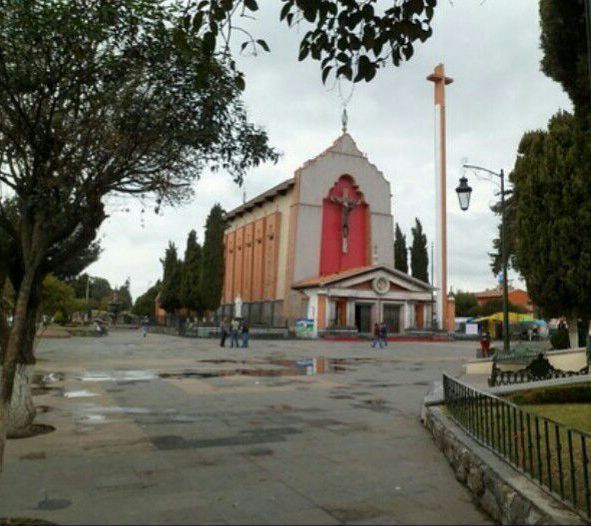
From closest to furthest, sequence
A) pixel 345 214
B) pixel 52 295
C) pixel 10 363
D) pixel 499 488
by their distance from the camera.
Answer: pixel 499 488 < pixel 10 363 < pixel 52 295 < pixel 345 214

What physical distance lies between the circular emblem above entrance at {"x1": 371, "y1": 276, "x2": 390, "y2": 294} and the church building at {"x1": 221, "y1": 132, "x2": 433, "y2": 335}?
83mm

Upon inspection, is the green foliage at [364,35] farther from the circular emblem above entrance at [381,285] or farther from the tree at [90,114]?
the circular emblem above entrance at [381,285]

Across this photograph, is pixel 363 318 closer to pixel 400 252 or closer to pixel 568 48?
pixel 400 252

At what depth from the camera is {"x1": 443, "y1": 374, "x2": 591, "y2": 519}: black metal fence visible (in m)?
4.58

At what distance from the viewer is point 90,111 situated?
795 cm

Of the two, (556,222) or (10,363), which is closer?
(10,363)

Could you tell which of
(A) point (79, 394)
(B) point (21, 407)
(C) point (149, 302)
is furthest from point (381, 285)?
(C) point (149, 302)

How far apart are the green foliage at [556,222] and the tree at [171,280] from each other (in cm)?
5080

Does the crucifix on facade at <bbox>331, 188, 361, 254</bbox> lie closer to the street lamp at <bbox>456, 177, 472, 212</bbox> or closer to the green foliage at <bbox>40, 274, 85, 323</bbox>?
the green foliage at <bbox>40, 274, 85, 323</bbox>

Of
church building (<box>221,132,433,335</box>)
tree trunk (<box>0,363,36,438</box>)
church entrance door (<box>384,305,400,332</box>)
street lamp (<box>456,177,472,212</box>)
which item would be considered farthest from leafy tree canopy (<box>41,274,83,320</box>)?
church entrance door (<box>384,305,400,332</box>)

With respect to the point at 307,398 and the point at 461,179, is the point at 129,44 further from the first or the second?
the point at 461,179

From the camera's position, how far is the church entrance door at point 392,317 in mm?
48469

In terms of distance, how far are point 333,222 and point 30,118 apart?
45.3 m

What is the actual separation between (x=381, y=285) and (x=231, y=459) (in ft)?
137
